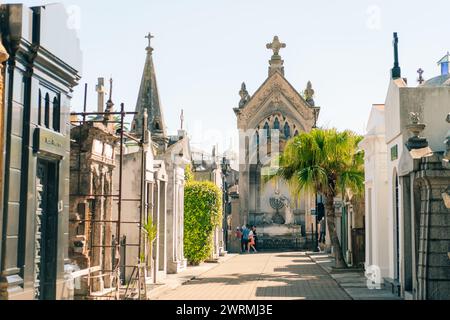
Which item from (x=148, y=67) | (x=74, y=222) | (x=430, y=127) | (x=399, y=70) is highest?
(x=148, y=67)

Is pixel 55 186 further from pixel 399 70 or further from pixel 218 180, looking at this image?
pixel 218 180

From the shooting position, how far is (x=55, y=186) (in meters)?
10.1

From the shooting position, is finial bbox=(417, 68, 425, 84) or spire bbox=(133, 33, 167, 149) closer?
finial bbox=(417, 68, 425, 84)

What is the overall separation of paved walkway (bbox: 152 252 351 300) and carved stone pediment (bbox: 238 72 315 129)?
64.6 feet

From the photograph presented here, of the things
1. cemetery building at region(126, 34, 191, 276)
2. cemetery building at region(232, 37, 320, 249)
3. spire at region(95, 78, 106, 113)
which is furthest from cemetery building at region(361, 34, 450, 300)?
cemetery building at region(232, 37, 320, 249)

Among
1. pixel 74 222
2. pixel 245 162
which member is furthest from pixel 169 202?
pixel 245 162

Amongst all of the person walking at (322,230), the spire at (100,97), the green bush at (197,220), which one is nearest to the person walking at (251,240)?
the person walking at (322,230)

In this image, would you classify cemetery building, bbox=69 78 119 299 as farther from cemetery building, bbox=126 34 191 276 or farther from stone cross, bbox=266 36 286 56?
stone cross, bbox=266 36 286 56

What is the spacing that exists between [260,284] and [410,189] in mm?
7334

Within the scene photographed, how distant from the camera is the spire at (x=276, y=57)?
48303 mm

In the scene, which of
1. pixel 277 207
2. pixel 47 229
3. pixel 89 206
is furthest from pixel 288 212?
pixel 47 229

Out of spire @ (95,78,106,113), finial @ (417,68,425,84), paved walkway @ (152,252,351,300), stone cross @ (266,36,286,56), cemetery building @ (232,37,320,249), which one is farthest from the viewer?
stone cross @ (266,36,286,56)

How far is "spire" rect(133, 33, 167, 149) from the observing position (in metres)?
27.2

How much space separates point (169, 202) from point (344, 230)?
9.00 metres
